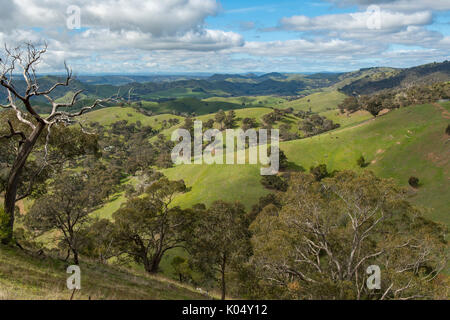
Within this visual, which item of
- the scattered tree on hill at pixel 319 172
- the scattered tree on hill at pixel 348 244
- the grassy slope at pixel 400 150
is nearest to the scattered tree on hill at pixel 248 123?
the grassy slope at pixel 400 150

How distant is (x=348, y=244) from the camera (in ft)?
97.8

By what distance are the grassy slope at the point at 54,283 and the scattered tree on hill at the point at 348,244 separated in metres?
8.94

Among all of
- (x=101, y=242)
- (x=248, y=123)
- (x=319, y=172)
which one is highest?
(x=248, y=123)

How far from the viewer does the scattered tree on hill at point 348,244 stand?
22438 mm

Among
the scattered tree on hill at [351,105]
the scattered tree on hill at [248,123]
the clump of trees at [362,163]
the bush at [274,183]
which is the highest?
the scattered tree on hill at [351,105]

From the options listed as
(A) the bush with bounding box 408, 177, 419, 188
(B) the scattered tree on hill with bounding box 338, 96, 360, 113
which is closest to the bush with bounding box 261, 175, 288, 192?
(A) the bush with bounding box 408, 177, 419, 188

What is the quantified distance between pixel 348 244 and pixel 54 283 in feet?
90.2

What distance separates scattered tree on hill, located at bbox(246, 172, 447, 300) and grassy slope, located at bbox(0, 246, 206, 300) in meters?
8.94

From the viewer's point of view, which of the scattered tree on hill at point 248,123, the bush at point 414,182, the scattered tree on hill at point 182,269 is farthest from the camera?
the scattered tree on hill at point 248,123

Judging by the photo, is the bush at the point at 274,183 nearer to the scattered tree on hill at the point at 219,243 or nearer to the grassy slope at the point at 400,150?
the grassy slope at the point at 400,150

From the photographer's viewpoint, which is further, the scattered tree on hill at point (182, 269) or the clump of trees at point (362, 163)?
the clump of trees at point (362, 163)

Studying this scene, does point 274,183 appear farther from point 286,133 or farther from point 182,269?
point 286,133

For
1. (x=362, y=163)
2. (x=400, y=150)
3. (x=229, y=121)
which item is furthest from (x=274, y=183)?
(x=229, y=121)

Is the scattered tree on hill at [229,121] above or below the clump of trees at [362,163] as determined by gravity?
above
